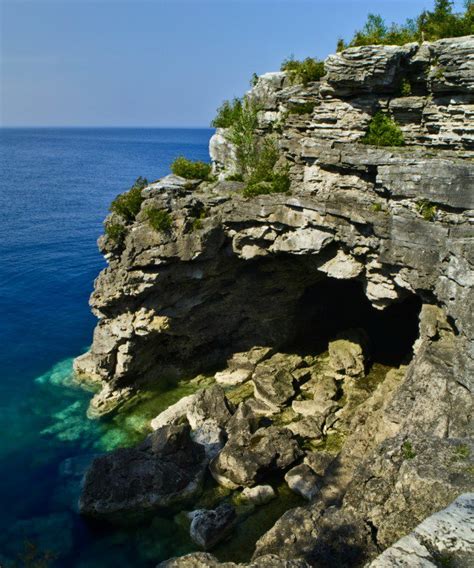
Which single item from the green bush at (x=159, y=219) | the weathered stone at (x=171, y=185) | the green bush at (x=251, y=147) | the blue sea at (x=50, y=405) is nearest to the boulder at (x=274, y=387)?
the blue sea at (x=50, y=405)

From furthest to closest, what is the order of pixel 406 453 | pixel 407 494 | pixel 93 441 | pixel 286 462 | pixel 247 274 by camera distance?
pixel 247 274 → pixel 93 441 → pixel 286 462 → pixel 406 453 → pixel 407 494

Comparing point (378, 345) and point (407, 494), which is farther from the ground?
point (407, 494)

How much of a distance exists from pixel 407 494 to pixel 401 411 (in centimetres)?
873

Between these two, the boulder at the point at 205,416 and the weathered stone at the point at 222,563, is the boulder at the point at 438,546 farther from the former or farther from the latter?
the boulder at the point at 205,416

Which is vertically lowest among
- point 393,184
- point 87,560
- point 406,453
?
point 87,560

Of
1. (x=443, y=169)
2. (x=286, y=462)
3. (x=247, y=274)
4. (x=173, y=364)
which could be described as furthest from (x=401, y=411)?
(x=173, y=364)

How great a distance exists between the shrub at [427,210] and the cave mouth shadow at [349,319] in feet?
36.2

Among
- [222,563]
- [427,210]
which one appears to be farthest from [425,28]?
[222,563]

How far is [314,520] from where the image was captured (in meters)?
12.5

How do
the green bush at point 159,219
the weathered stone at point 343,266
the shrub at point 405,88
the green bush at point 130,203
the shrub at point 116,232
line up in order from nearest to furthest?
1. the shrub at point 405,88
2. the weathered stone at point 343,266
3. the green bush at point 159,219
4. the green bush at point 130,203
5. the shrub at point 116,232

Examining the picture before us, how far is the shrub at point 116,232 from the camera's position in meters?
25.6

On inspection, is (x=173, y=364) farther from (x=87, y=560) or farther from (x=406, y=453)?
(x=406, y=453)

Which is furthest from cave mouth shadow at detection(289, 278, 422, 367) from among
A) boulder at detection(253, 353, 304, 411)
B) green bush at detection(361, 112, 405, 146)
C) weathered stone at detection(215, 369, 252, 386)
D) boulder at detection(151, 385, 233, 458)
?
green bush at detection(361, 112, 405, 146)

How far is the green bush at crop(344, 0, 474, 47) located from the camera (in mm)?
20797
